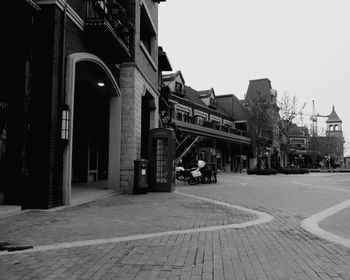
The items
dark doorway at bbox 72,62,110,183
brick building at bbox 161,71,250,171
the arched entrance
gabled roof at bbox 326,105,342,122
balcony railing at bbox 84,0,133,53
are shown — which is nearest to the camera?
the arched entrance

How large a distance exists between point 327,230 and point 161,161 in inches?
331

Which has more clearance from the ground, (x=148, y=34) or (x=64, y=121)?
(x=148, y=34)

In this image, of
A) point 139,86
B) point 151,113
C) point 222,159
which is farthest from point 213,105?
point 139,86

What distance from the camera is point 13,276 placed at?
3619 millimetres

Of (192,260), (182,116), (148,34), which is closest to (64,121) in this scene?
(192,260)

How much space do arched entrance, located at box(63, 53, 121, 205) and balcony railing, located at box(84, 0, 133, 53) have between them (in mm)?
891

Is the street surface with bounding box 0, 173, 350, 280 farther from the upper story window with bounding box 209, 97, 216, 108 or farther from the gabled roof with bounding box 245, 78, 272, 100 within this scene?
the gabled roof with bounding box 245, 78, 272, 100

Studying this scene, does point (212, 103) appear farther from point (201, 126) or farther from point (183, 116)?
point (201, 126)

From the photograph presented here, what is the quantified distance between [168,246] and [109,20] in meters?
8.47

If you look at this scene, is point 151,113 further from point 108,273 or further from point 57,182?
point 108,273

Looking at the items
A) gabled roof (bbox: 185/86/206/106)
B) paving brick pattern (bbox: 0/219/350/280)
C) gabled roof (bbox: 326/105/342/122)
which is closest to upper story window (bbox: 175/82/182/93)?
gabled roof (bbox: 185/86/206/106)

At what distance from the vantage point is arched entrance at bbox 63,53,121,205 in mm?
8945

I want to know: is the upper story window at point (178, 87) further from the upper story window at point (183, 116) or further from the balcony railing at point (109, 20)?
the balcony railing at point (109, 20)

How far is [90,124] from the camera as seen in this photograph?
17.3 m
